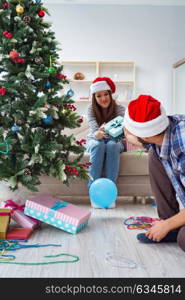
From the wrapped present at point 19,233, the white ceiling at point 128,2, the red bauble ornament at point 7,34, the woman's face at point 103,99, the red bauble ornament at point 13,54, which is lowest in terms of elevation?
the wrapped present at point 19,233

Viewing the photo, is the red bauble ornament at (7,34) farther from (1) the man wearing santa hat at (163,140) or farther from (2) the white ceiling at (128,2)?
(2) the white ceiling at (128,2)

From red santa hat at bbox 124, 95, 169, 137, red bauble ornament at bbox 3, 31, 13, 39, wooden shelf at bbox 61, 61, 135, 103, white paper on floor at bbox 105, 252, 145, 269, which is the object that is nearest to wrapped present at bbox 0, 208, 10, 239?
white paper on floor at bbox 105, 252, 145, 269

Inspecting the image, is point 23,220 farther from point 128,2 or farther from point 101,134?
point 128,2

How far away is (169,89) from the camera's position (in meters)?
6.03

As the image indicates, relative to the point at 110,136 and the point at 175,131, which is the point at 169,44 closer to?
the point at 110,136

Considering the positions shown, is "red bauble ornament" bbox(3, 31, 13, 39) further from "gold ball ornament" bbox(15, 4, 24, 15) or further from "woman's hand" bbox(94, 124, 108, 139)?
"woman's hand" bbox(94, 124, 108, 139)

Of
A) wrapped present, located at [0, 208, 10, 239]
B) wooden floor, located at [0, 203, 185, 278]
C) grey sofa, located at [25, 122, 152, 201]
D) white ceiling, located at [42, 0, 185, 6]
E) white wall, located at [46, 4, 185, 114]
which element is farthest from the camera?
white wall, located at [46, 4, 185, 114]

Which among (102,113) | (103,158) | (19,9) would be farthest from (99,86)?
(19,9)

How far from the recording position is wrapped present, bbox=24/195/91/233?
1949mm

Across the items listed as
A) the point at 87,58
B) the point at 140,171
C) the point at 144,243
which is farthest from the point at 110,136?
the point at 87,58

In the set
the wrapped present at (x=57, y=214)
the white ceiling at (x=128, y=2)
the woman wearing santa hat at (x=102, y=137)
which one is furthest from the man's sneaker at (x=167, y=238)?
the white ceiling at (x=128, y=2)

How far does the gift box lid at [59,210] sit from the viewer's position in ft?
6.40

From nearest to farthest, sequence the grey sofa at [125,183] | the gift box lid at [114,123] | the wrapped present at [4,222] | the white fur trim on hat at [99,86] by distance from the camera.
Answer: the wrapped present at [4,222]
the gift box lid at [114,123]
the grey sofa at [125,183]
the white fur trim on hat at [99,86]

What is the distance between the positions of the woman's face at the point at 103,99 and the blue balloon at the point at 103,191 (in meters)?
0.76
